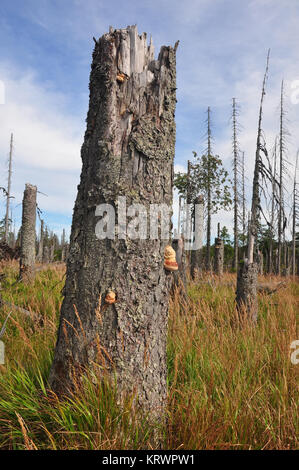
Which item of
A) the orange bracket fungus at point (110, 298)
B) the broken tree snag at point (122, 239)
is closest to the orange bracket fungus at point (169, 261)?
the broken tree snag at point (122, 239)

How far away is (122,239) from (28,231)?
674cm

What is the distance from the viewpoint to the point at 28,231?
7.99 meters

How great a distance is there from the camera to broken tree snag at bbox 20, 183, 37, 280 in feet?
25.8

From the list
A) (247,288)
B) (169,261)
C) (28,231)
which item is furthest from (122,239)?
(28,231)

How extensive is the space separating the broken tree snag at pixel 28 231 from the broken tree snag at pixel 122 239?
249 inches

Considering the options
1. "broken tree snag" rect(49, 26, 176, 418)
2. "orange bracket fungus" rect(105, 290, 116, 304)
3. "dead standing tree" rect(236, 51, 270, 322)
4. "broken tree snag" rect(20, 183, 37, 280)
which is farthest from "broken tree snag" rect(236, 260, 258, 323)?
"broken tree snag" rect(20, 183, 37, 280)

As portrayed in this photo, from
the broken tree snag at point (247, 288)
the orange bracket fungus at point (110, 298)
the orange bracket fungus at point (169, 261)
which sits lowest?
the broken tree snag at point (247, 288)

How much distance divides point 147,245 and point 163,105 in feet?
3.31

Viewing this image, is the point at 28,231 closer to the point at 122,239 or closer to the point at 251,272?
the point at 251,272

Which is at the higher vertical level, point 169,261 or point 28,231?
point 28,231

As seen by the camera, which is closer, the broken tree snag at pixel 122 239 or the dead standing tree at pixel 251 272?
the broken tree snag at pixel 122 239

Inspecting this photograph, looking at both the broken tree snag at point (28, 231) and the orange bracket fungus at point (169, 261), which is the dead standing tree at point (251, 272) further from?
the broken tree snag at point (28, 231)

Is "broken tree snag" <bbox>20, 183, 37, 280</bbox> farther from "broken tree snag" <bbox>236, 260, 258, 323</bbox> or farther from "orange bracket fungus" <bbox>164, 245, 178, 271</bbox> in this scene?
"orange bracket fungus" <bbox>164, 245, 178, 271</bbox>

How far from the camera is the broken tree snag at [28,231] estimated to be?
25.8 feet
